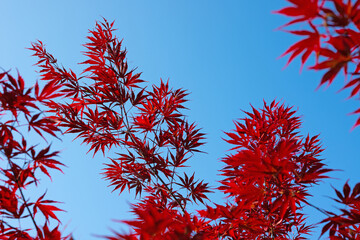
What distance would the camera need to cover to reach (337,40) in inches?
39.6

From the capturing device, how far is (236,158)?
152 cm

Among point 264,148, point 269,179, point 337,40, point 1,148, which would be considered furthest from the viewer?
point 264,148

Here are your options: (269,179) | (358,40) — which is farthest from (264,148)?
(358,40)

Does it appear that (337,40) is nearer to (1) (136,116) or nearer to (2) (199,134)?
(2) (199,134)

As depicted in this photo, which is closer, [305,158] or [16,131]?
[16,131]

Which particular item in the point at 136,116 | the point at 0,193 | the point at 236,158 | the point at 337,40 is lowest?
the point at 0,193

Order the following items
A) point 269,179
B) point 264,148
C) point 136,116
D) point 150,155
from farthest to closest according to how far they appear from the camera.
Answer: point 136,116 → point 150,155 → point 264,148 → point 269,179

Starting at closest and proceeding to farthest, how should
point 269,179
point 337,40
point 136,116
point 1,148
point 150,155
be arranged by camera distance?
point 337,40
point 1,148
point 269,179
point 150,155
point 136,116

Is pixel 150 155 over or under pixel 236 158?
over

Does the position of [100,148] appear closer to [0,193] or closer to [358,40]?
[0,193]

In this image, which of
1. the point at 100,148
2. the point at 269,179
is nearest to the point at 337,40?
the point at 269,179

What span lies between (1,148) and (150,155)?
1040 millimetres

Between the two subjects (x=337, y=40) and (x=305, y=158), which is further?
(x=305, y=158)

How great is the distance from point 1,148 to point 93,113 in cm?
92
